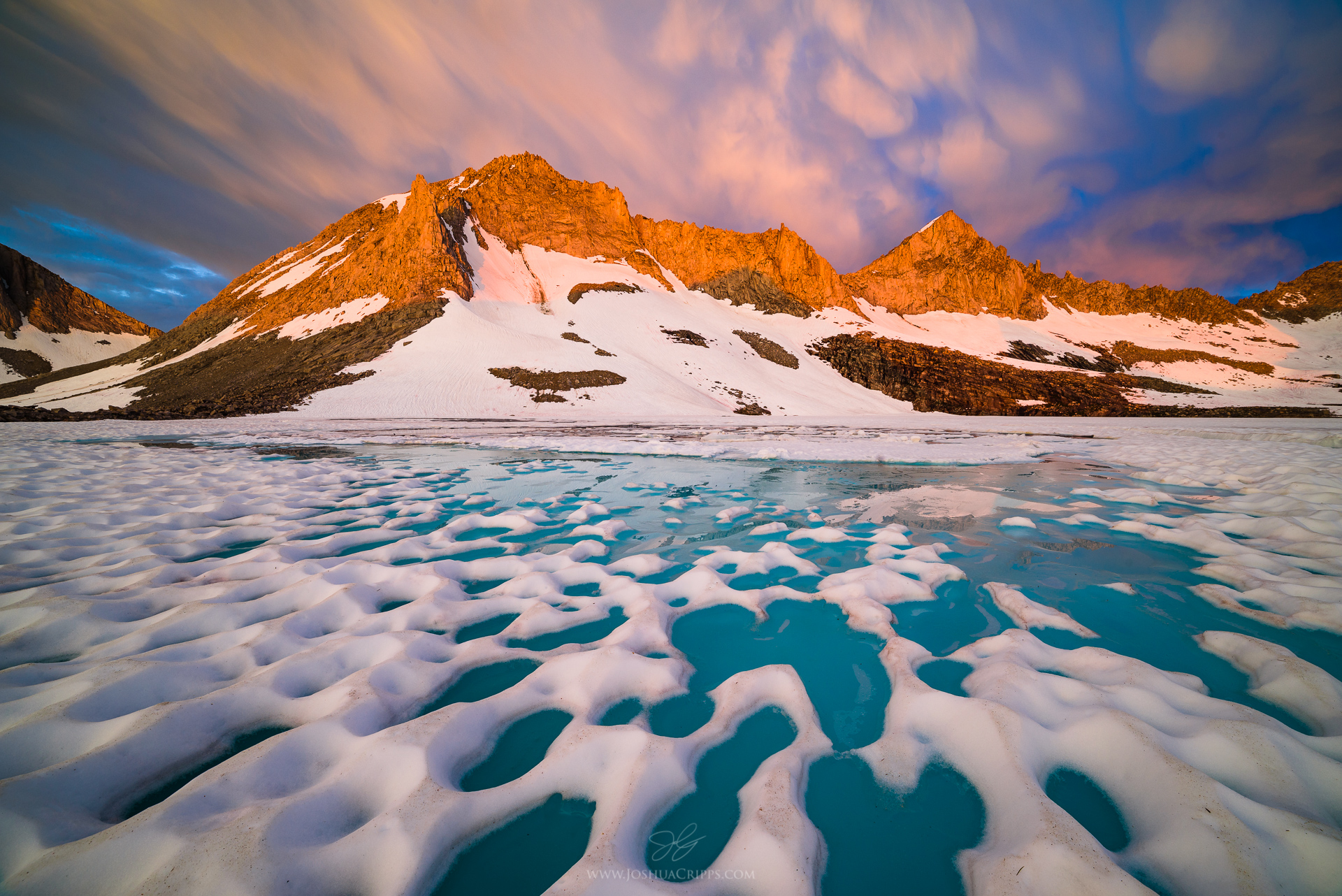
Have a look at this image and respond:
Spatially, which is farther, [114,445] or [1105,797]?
[114,445]

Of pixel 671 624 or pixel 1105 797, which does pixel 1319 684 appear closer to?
pixel 1105 797

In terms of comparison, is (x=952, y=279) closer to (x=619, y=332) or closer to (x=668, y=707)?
(x=619, y=332)

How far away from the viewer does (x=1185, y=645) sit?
9.93 feet

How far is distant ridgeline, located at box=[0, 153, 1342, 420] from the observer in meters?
49.0

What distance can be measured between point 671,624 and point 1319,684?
11.6ft

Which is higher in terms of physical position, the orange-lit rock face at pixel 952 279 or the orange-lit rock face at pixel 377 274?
the orange-lit rock face at pixel 952 279

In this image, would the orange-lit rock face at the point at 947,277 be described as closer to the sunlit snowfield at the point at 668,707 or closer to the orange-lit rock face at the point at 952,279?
the orange-lit rock face at the point at 952,279

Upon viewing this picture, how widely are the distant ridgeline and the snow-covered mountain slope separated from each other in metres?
0.52

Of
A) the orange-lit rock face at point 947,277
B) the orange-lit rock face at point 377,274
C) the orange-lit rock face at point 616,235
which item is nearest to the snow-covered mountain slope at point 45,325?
the orange-lit rock face at point 377,274

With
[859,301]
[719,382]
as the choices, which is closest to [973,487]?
[719,382]

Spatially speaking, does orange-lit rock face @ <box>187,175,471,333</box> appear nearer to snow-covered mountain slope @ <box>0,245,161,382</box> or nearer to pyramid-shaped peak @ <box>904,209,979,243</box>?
snow-covered mountain slope @ <box>0,245,161,382</box>

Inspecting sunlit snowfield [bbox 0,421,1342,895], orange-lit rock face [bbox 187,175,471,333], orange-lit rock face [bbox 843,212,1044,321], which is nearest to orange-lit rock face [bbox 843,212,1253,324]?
orange-lit rock face [bbox 843,212,1044,321]

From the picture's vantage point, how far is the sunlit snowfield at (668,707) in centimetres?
154

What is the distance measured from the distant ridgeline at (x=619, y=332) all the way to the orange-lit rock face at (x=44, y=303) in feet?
1.45
